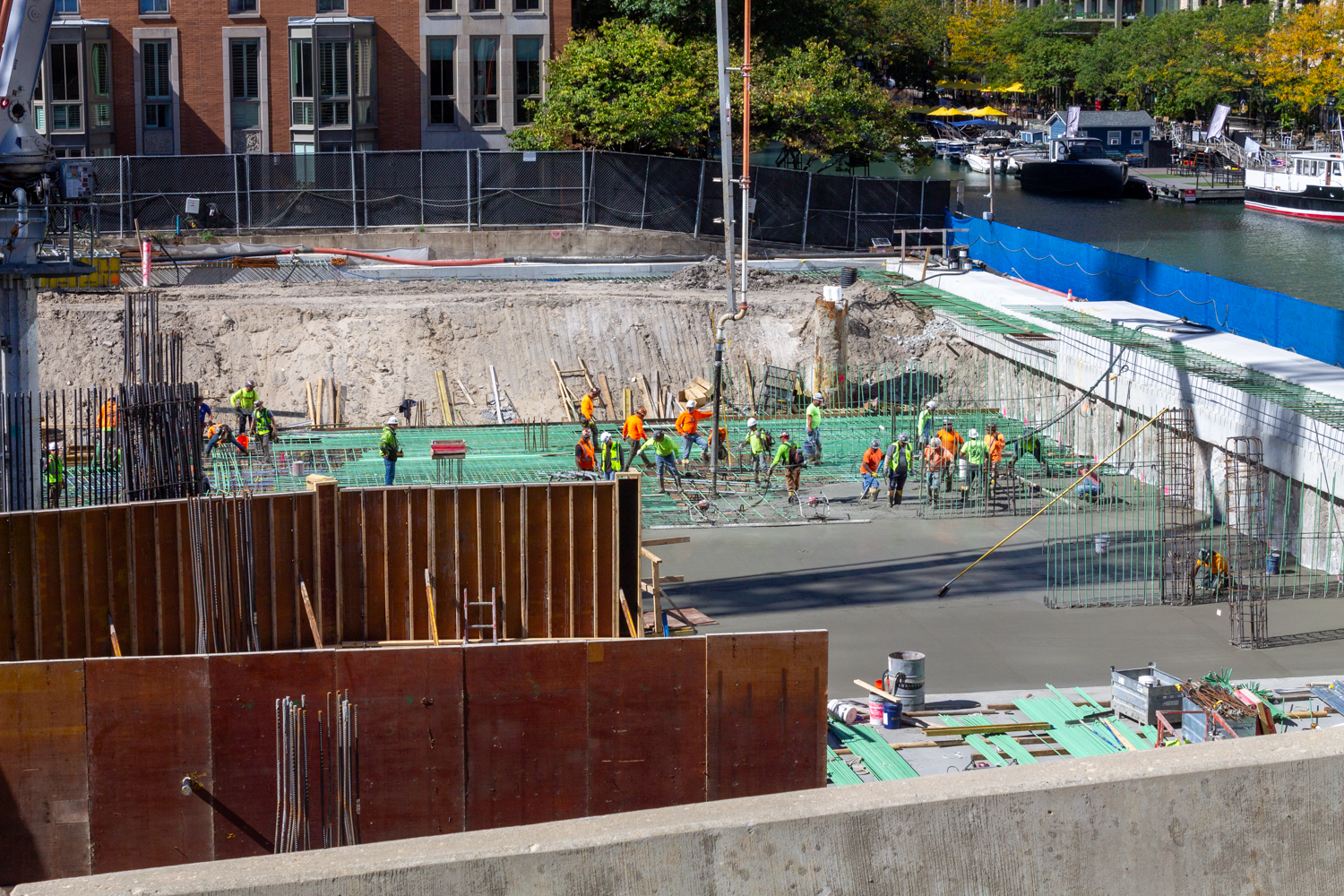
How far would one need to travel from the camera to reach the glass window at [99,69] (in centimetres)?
4756

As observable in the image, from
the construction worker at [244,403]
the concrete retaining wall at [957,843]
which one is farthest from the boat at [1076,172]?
the concrete retaining wall at [957,843]

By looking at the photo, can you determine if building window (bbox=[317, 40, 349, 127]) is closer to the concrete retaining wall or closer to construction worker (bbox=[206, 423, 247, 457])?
construction worker (bbox=[206, 423, 247, 457])

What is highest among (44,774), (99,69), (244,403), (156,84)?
(99,69)

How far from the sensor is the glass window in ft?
156

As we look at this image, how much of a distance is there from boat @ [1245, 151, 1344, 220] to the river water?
651mm

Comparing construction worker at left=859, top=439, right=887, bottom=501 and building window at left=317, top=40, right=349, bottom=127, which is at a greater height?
building window at left=317, top=40, right=349, bottom=127

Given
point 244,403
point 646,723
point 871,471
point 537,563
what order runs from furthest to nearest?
point 244,403, point 871,471, point 537,563, point 646,723

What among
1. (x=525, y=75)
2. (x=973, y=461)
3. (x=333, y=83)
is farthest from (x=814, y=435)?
(x=333, y=83)

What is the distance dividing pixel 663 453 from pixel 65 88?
1240 inches

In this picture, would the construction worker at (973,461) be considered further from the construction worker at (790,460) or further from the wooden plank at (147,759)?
the wooden plank at (147,759)

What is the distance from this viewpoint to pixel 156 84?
4838 centimetres

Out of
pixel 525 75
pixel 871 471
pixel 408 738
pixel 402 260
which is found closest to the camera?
pixel 408 738

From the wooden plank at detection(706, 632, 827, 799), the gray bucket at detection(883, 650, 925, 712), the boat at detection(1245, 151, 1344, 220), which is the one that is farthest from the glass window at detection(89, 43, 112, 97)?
the boat at detection(1245, 151, 1344, 220)

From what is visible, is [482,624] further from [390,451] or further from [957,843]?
[957,843]
